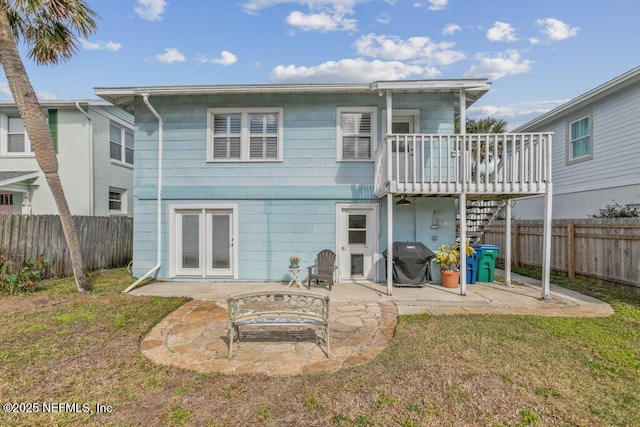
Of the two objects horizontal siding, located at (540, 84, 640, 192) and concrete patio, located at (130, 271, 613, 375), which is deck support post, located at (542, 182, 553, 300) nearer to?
concrete patio, located at (130, 271, 613, 375)

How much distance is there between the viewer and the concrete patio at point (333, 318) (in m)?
3.78

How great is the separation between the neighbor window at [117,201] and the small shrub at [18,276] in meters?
6.19

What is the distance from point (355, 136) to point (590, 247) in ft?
22.7

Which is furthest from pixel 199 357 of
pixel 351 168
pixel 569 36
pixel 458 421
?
pixel 569 36

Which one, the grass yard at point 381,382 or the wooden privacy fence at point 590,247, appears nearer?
the grass yard at point 381,382

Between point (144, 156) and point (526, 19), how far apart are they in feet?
40.8

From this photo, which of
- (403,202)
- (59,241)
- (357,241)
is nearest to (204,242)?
(357,241)

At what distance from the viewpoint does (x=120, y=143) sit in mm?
13453

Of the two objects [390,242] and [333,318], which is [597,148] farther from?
[333,318]

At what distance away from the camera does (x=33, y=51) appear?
7.25 m

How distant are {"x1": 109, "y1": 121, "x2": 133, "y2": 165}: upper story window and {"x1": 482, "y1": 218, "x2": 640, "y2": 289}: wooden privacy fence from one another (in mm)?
16543

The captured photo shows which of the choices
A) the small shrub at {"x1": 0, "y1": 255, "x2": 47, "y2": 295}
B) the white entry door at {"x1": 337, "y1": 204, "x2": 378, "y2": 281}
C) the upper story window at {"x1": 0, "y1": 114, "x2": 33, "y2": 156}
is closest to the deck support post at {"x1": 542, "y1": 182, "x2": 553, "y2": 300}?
the white entry door at {"x1": 337, "y1": 204, "x2": 378, "y2": 281}

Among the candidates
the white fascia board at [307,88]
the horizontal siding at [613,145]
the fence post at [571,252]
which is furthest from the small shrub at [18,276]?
the horizontal siding at [613,145]

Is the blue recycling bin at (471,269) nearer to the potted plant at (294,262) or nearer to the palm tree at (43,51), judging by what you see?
the potted plant at (294,262)
